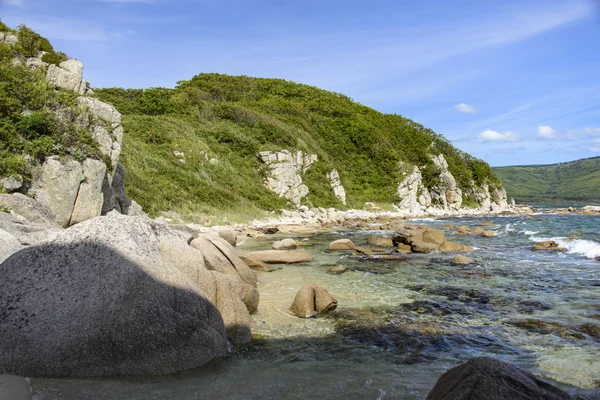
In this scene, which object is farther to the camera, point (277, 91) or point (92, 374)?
point (277, 91)

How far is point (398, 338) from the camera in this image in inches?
294

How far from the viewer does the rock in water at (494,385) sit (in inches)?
128

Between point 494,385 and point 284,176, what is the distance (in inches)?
1835

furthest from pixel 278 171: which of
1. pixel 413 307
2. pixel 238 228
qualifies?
pixel 413 307

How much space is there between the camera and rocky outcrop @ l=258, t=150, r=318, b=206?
4844cm

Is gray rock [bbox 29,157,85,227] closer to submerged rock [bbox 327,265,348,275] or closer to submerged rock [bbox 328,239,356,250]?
submerged rock [bbox 327,265,348,275]

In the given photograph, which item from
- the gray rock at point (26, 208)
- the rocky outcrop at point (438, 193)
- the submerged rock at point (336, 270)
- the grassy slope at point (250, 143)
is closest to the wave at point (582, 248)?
the submerged rock at point (336, 270)

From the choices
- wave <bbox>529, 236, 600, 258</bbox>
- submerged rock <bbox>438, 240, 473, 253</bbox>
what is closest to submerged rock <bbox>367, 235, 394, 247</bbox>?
submerged rock <bbox>438, 240, 473, 253</bbox>

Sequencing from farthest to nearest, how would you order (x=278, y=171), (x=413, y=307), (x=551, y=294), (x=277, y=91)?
(x=277, y=91) < (x=278, y=171) < (x=551, y=294) < (x=413, y=307)

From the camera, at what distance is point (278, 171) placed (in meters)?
49.6

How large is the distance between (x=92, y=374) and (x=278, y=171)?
44.9 m

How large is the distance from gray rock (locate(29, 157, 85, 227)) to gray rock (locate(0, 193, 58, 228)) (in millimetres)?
2582

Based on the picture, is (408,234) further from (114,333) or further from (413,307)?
(114,333)

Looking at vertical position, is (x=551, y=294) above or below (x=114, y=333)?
below
